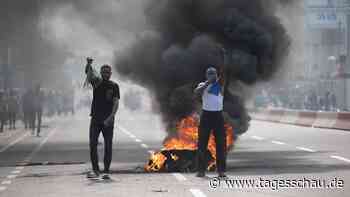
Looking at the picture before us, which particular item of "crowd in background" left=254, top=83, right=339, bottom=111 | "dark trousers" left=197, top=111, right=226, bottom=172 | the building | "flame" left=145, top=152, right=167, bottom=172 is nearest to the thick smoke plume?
"flame" left=145, top=152, right=167, bottom=172

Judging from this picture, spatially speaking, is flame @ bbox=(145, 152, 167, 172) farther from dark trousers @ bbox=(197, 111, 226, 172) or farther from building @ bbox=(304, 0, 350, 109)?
building @ bbox=(304, 0, 350, 109)

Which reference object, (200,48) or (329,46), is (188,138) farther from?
(329,46)

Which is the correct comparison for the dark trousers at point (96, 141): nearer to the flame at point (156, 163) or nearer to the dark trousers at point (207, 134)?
the flame at point (156, 163)

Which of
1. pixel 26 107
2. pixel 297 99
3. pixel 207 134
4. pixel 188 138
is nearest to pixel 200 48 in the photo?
pixel 188 138

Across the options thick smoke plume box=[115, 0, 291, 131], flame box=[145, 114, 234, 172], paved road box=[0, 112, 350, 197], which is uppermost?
thick smoke plume box=[115, 0, 291, 131]

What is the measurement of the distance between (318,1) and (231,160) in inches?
2063

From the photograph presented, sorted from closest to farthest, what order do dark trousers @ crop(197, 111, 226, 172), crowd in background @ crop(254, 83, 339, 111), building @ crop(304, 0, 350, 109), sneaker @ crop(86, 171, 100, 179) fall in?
dark trousers @ crop(197, 111, 226, 172), sneaker @ crop(86, 171, 100, 179), crowd in background @ crop(254, 83, 339, 111), building @ crop(304, 0, 350, 109)

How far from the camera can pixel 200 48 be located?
18656 mm

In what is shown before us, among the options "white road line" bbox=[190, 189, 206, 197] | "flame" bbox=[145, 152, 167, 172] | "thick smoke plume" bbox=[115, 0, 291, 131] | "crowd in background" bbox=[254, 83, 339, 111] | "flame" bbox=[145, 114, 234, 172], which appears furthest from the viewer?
"crowd in background" bbox=[254, 83, 339, 111]

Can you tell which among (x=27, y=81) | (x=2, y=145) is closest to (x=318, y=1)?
(x=27, y=81)

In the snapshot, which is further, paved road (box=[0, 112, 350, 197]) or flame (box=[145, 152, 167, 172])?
flame (box=[145, 152, 167, 172])

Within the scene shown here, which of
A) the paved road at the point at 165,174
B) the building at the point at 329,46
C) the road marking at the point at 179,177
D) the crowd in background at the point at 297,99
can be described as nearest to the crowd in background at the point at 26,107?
the paved road at the point at 165,174

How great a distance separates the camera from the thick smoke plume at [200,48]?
18.2 metres

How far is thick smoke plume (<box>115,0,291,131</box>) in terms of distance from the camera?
59.7 feet
